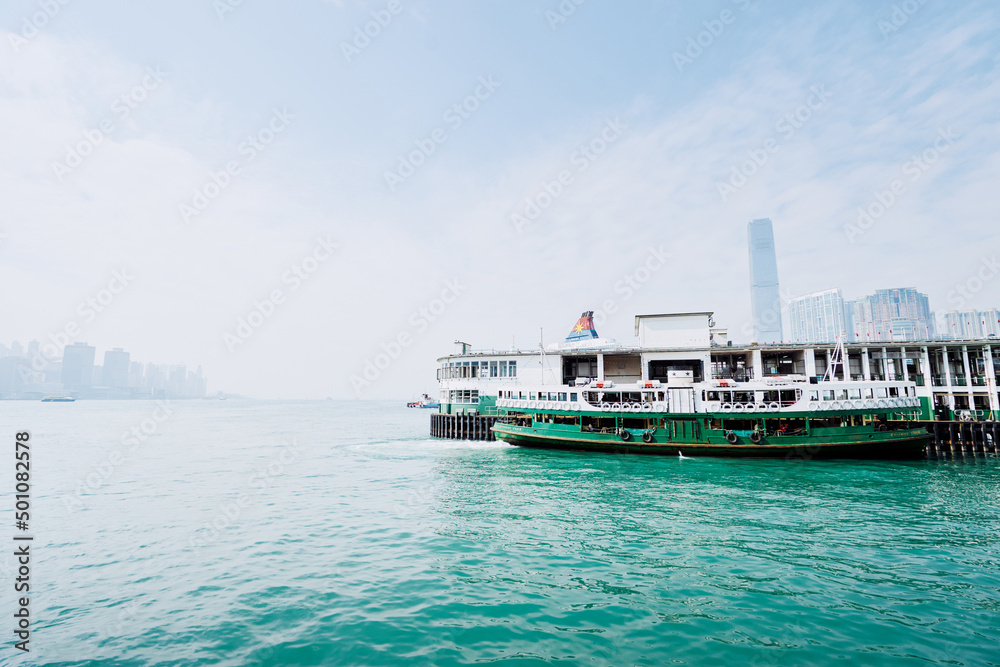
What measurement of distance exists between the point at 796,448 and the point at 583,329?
27121mm

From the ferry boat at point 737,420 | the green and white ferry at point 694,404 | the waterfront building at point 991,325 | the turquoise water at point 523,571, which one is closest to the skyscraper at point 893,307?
the waterfront building at point 991,325

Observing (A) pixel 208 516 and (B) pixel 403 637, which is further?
(A) pixel 208 516

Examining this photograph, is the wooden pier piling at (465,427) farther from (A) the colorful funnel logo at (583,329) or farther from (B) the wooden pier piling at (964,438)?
(B) the wooden pier piling at (964,438)

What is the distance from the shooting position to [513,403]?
1534 inches

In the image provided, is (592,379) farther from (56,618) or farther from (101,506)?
(56,618)

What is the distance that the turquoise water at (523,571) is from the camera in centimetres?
882

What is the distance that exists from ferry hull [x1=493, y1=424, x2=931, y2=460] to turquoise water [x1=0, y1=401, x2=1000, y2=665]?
15.7 ft

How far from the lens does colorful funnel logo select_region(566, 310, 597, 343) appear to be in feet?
176

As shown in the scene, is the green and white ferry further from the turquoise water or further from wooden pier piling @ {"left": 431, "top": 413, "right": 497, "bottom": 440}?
the turquoise water

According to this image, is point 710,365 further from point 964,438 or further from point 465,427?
point 465,427

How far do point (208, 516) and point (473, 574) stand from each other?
13101 mm

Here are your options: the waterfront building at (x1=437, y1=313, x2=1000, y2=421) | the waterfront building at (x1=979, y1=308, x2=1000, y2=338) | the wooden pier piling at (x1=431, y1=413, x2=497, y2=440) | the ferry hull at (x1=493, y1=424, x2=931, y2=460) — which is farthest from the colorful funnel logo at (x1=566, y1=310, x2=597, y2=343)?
the waterfront building at (x1=979, y1=308, x2=1000, y2=338)

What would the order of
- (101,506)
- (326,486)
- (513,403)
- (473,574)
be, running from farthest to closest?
(513,403)
(326,486)
(101,506)
(473,574)

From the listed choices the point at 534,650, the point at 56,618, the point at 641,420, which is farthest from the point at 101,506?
the point at 641,420
